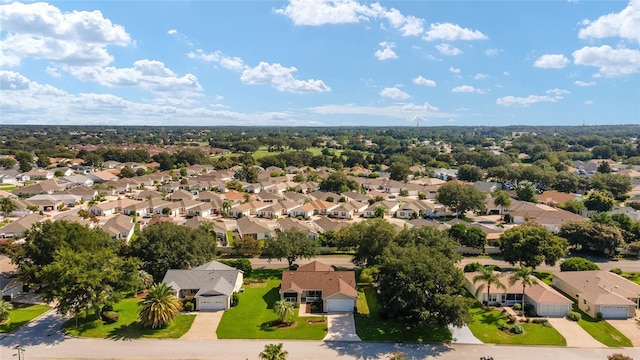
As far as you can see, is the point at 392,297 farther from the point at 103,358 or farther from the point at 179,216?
the point at 179,216

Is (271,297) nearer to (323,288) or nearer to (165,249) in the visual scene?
(323,288)

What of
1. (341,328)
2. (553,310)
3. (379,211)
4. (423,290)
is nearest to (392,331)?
A: (341,328)

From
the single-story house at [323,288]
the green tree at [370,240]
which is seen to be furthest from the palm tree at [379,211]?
the single-story house at [323,288]

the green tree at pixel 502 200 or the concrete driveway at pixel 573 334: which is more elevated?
the green tree at pixel 502 200

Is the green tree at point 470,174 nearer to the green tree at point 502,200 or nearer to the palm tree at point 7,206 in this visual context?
the green tree at point 502,200

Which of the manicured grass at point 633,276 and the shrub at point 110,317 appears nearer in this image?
the shrub at point 110,317
